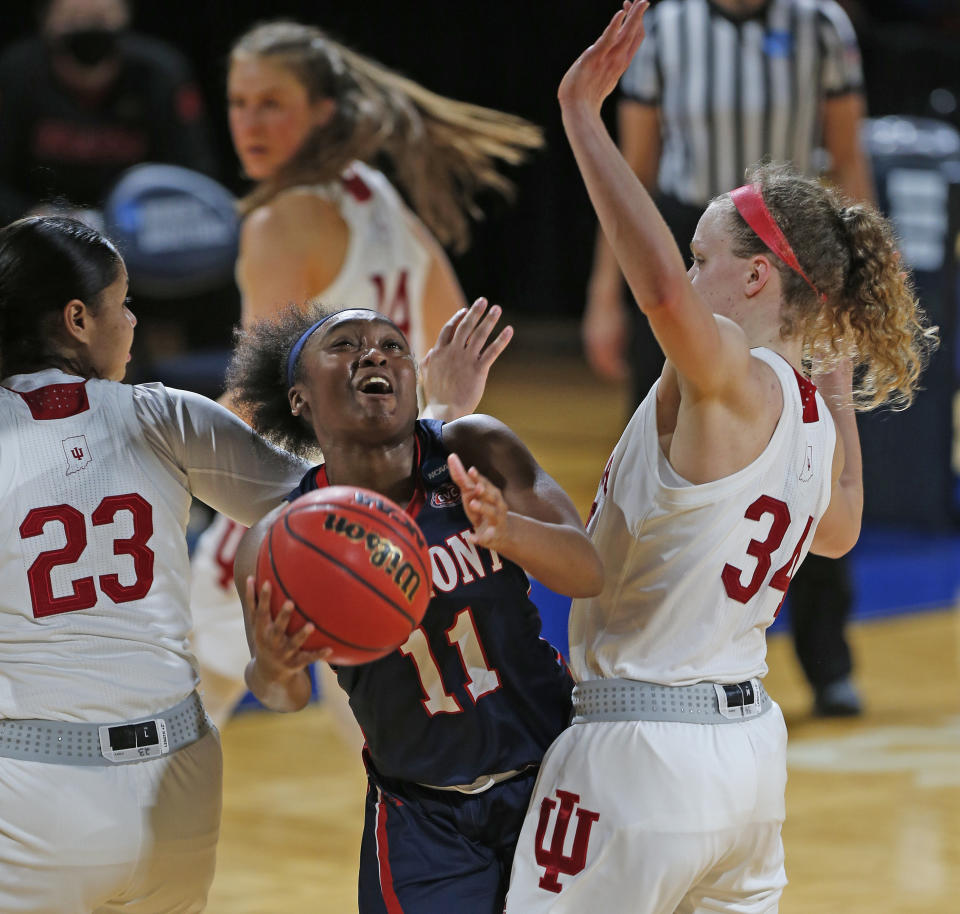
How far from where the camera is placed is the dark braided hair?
2447mm

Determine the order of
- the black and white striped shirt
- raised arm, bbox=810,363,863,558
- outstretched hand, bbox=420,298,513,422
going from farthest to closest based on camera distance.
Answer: the black and white striped shirt → outstretched hand, bbox=420,298,513,422 → raised arm, bbox=810,363,863,558

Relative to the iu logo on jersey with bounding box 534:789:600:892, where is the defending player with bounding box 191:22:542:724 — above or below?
above

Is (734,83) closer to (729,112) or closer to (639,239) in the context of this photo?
(729,112)

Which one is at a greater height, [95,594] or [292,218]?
[292,218]

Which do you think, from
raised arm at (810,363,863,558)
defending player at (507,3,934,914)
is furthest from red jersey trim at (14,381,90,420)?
raised arm at (810,363,863,558)

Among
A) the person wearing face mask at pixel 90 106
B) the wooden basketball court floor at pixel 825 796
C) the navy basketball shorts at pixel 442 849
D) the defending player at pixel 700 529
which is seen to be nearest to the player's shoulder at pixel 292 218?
the wooden basketball court floor at pixel 825 796

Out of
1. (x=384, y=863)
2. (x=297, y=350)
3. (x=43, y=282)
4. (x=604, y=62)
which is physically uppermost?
(x=604, y=62)

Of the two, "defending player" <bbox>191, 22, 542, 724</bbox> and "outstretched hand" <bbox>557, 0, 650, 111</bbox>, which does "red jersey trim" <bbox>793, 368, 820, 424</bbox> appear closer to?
"outstretched hand" <bbox>557, 0, 650, 111</bbox>

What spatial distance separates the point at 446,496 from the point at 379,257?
1987 millimetres

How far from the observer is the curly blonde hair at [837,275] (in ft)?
8.20

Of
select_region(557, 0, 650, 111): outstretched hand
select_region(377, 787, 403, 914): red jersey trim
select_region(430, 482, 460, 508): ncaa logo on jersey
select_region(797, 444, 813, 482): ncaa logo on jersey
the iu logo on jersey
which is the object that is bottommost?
select_region(377, 787, 403, 914): red jersey trim

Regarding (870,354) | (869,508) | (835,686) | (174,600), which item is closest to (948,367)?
(869,508)

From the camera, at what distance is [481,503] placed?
2135 mm

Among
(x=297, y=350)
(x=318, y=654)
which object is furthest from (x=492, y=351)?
(x=318, y=654)
